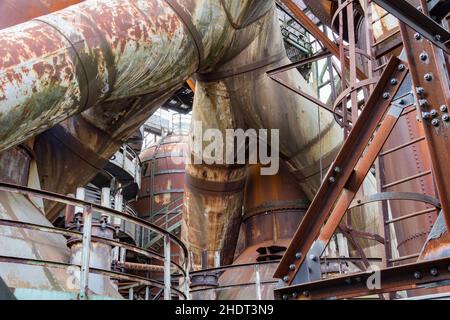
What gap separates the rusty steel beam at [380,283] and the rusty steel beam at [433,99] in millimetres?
247

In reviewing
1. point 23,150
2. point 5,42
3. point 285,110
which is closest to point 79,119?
point 23,150

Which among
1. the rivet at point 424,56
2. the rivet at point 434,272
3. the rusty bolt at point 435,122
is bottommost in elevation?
the rivet at point 434,272

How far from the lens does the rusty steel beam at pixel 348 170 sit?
128 inches

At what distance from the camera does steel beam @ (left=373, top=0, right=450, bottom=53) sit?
8.98ft

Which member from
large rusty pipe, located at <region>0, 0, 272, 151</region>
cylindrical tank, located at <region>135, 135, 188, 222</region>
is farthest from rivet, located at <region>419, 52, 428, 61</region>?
cylindrical tank, located at <region>135, 135, 188, 222</region>

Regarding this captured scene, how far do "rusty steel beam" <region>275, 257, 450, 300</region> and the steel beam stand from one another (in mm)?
1190

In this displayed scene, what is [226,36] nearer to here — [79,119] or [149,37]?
[149,37]

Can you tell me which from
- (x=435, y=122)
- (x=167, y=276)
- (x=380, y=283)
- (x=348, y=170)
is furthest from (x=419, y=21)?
(x=167, y=276)

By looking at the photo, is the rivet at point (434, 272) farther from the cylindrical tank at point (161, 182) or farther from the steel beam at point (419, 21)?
the cylindrical tank at point (161, 182)

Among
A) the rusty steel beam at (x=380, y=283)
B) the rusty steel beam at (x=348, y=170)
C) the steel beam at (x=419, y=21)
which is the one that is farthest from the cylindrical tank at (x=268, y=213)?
the steel beam at (x=419, y=21)

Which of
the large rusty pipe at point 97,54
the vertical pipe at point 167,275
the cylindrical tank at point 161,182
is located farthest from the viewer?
the cylindrical tank at point 161,182

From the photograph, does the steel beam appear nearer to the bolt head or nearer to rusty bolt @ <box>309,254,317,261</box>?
the bolt head

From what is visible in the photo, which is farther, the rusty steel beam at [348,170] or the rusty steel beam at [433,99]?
the rusty steel beam at [348,170]
